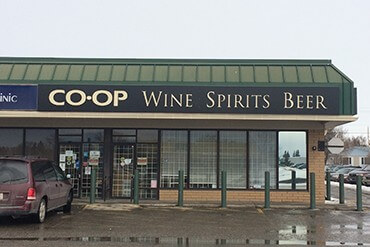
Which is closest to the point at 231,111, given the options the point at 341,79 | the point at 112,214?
the point at 341,79

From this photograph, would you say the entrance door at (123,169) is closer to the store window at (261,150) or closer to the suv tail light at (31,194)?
the store window at (261,150)

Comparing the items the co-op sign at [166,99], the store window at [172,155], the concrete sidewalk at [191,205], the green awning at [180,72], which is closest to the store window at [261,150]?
the concrete sidewalk at [191,205]

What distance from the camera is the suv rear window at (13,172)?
10953 mm

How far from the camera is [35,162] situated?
38.2 feet

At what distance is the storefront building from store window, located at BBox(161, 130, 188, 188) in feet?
0.12

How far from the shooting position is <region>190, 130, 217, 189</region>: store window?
1734 cm

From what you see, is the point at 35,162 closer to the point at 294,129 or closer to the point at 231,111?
the point at 231,111

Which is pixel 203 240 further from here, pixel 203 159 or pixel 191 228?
pixel 203 159

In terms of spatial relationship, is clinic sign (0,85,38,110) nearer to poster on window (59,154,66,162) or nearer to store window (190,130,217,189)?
poster on window (59,154,66,162)

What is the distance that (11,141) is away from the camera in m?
17.6

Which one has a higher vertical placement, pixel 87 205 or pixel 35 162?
pixel 35 162

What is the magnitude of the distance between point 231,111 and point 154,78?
9.80ft

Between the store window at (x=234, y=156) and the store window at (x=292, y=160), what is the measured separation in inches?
54.7

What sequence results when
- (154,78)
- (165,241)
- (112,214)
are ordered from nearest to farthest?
(165,241) < (112,214) < (154,78)
